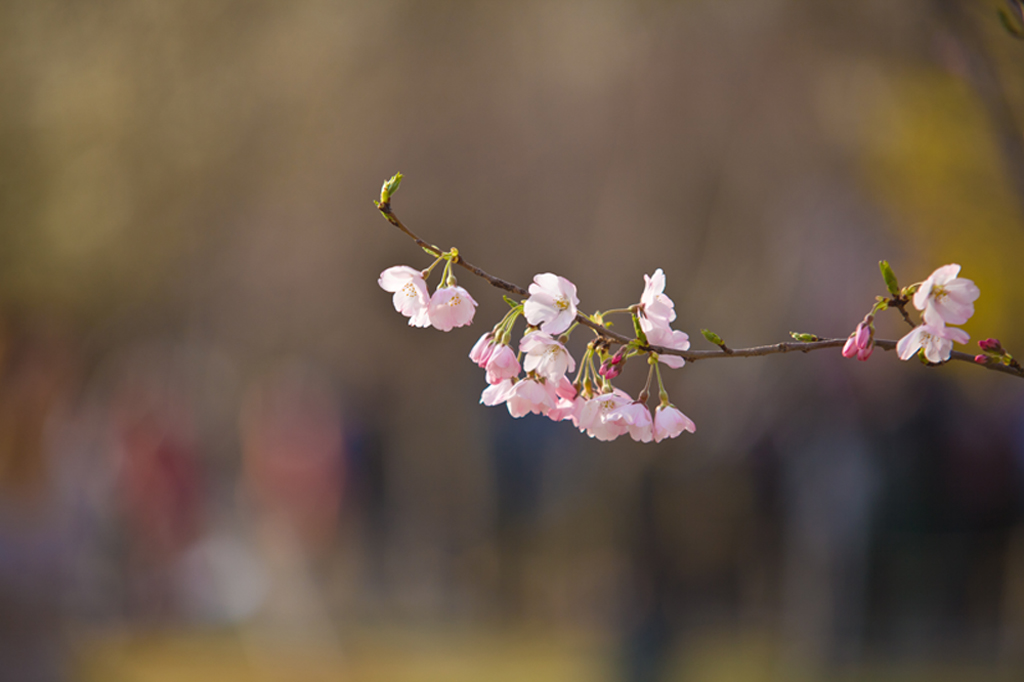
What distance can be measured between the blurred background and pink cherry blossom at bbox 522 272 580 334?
12.5ft

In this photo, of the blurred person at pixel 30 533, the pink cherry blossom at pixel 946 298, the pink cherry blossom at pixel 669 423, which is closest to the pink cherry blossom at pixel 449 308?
the pink cherry blossom at pixel 669 423

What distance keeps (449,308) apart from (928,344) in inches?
32.1

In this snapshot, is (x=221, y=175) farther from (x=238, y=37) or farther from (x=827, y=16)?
(x=827, y=16)

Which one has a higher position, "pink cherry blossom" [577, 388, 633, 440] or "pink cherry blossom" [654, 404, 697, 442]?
"pink cherry blossom" [654, 404, 697, 442]

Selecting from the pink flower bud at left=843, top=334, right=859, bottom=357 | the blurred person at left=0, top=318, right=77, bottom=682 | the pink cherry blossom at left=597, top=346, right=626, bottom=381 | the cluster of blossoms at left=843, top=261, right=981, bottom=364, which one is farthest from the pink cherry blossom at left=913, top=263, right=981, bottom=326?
the blurred person at left=0, top=318, right=77, bottom=682

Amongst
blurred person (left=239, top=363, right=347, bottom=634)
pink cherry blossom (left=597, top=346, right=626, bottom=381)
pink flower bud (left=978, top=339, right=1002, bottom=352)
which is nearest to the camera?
pink flower bud (left=978, top=339, right=1002, bottom=352)

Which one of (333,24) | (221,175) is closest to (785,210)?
(333,24)

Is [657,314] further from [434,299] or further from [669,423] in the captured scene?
[434,299]

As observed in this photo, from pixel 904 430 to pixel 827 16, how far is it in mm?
3488

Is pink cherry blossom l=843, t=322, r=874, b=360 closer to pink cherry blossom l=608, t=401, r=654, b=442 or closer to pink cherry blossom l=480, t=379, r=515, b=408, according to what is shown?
pink cherry blossom l=608, t=401, r=654, b=442

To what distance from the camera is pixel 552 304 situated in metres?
1.46

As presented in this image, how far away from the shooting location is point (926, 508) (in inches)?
278

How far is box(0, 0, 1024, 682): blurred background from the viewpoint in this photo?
625 cm

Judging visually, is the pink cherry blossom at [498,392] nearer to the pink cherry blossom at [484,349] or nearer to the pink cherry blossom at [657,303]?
the pink cherry blossom at [484,349]
